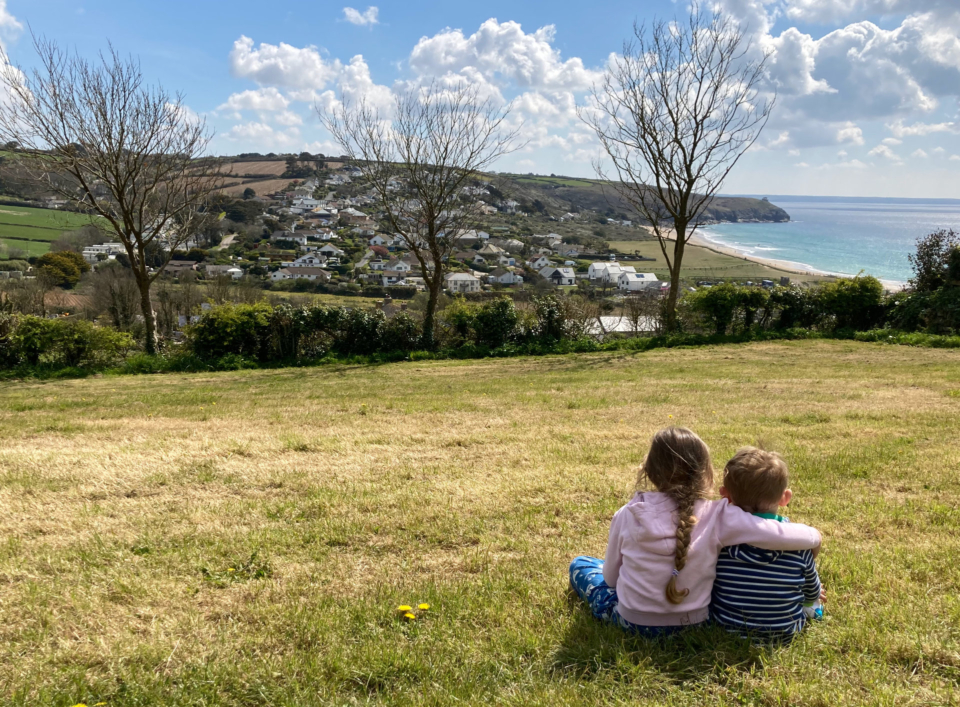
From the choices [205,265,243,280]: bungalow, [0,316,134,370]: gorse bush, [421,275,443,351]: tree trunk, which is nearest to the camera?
[0,316,134,370]: gorse bush

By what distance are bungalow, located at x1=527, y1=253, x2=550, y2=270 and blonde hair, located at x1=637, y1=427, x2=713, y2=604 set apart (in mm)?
50149

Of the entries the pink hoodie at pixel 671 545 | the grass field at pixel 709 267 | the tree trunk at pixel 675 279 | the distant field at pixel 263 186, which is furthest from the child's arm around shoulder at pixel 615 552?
the distant field at pixel 263 186

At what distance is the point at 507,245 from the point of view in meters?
64.2

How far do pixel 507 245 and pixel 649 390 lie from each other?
54.4 metres

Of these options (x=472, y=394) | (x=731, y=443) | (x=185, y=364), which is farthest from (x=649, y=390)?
(x=185, y=364)

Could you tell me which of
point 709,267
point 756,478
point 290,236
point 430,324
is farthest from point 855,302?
point 290,236

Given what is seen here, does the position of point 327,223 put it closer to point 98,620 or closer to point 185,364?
point 185,364

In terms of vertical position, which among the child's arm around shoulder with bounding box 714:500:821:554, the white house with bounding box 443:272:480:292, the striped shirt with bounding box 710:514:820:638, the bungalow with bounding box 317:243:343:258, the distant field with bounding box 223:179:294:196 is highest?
the distant field with bounding box 223:179:294:196

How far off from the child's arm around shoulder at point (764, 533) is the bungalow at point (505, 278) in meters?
40.7

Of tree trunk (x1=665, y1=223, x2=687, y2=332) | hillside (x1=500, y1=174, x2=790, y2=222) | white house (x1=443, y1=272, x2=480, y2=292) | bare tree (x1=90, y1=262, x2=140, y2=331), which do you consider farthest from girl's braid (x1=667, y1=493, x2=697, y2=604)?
hillside (x1=500, y1=174, x2=790, y2=222)

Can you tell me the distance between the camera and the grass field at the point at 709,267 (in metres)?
42.7

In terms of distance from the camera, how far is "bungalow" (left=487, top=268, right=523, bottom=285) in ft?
145

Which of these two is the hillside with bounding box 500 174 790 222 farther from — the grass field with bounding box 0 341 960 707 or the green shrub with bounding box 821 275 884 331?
the grass field with bounding box 0 341 960 707

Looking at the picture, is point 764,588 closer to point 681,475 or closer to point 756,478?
point 756,478
